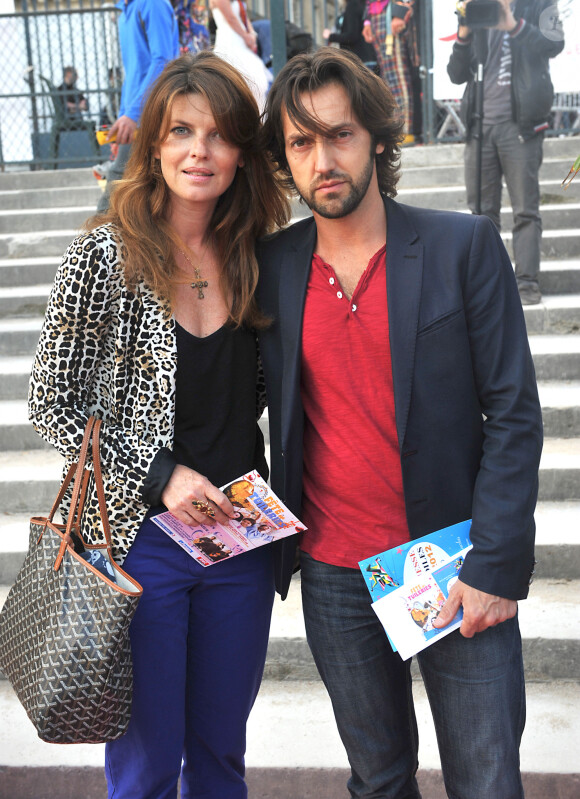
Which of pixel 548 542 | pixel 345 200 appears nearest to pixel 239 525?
pixel 345 200

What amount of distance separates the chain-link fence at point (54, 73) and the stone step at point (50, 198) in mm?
2025

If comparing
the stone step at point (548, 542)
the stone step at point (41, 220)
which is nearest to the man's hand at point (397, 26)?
the stone step at point (41, 220)

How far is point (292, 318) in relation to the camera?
2.34m

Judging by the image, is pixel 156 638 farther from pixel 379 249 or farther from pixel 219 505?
pixel 379 249

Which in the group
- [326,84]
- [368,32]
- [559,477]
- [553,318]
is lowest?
[559,477]

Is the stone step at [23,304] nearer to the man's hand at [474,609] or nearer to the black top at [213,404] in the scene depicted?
the black top at [213,404]

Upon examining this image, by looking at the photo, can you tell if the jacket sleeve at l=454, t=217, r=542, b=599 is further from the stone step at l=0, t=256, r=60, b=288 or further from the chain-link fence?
the chain-link fence

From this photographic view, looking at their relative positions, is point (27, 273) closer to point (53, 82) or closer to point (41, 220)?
point (41, 220)

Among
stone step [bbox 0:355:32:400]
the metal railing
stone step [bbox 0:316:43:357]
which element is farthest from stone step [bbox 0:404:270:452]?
the metal railing

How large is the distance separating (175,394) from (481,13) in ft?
14.1

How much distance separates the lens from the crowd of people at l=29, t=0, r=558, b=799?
222 centimetres

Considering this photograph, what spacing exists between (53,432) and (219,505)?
1.48 feet

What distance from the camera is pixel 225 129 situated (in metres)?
2.38

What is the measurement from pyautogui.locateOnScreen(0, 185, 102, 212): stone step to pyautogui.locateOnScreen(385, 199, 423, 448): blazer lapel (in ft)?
19.2
